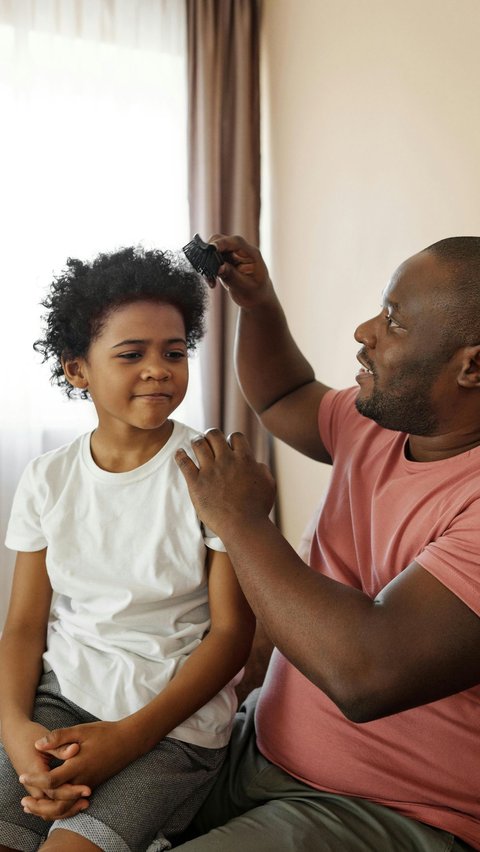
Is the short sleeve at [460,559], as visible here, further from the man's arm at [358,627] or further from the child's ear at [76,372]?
the child's ear at [76,372]

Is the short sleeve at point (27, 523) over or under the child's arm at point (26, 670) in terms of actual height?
over

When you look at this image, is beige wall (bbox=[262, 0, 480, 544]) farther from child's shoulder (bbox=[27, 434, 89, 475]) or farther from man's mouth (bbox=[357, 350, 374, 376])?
child's shoulder (bbox=[27, 434, 89, 475])

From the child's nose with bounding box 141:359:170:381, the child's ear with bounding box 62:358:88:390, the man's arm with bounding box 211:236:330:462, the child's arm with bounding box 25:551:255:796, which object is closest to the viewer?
the child's arm with bounding box 25:551:255:796

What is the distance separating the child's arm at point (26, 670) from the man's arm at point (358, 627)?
1.20ft

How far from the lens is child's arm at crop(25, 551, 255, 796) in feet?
3.84

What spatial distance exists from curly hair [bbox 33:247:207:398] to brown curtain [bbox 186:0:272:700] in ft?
6.75

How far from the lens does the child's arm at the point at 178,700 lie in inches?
46.1

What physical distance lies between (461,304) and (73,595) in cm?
80

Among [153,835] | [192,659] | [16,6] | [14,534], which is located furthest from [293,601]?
[16,6]

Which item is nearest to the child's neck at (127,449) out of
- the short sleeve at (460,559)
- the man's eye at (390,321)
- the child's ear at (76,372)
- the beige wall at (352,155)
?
the child's ear at (76,372)

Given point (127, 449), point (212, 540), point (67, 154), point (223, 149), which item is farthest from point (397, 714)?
point (223, 149)

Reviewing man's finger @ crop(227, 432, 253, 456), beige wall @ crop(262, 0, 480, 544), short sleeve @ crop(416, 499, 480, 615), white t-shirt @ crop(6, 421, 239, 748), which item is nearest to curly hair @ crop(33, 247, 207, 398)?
white t-shirt @ crop(6, 421, 239, 748)

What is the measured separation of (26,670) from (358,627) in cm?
63

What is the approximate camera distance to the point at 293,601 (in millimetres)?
1086
